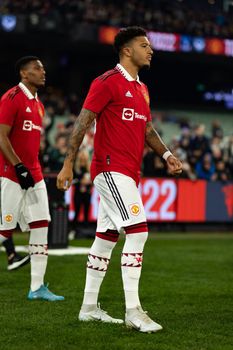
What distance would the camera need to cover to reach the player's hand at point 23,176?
301 inches

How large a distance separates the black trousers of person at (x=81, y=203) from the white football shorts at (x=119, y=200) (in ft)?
34.1

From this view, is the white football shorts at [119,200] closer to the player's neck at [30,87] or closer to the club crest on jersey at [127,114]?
the club crest on jersey at [127,114]

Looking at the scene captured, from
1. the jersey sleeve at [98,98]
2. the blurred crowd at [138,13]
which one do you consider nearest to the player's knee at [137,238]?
the jersey sleeve at [98,98]

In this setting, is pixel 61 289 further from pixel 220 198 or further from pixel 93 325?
pixel 220 198

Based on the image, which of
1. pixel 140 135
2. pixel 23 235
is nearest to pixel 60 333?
pixel 140 135

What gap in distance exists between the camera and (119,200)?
626 cm

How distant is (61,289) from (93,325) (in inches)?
94.8

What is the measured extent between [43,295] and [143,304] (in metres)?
1.00

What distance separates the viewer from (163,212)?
19.6 meters

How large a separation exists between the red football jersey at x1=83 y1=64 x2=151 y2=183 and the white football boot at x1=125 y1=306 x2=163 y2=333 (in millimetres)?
1062

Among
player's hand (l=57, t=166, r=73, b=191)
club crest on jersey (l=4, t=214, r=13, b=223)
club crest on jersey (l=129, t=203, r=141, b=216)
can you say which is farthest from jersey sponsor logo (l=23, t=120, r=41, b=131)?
club crest on jersey (l=129, t=203, r=141, b=216)

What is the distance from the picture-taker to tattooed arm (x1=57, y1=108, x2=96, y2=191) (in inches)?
242

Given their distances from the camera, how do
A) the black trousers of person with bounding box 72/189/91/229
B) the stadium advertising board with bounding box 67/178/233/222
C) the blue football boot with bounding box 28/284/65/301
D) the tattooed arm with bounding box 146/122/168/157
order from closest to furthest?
the tattooed arm with bounding box 146/122/168/157 < the blue football boot with bounding box 28/284/65/301 < the black trousers of person with bounding box 72/189/91/229 < the stadium advertising board with bounding box 67/178/233/222

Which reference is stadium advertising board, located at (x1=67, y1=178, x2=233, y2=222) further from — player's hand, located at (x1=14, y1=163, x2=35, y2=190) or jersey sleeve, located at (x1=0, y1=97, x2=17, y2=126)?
player's hand, located at (x1=14, y1=163, x2=35, y2=190)
